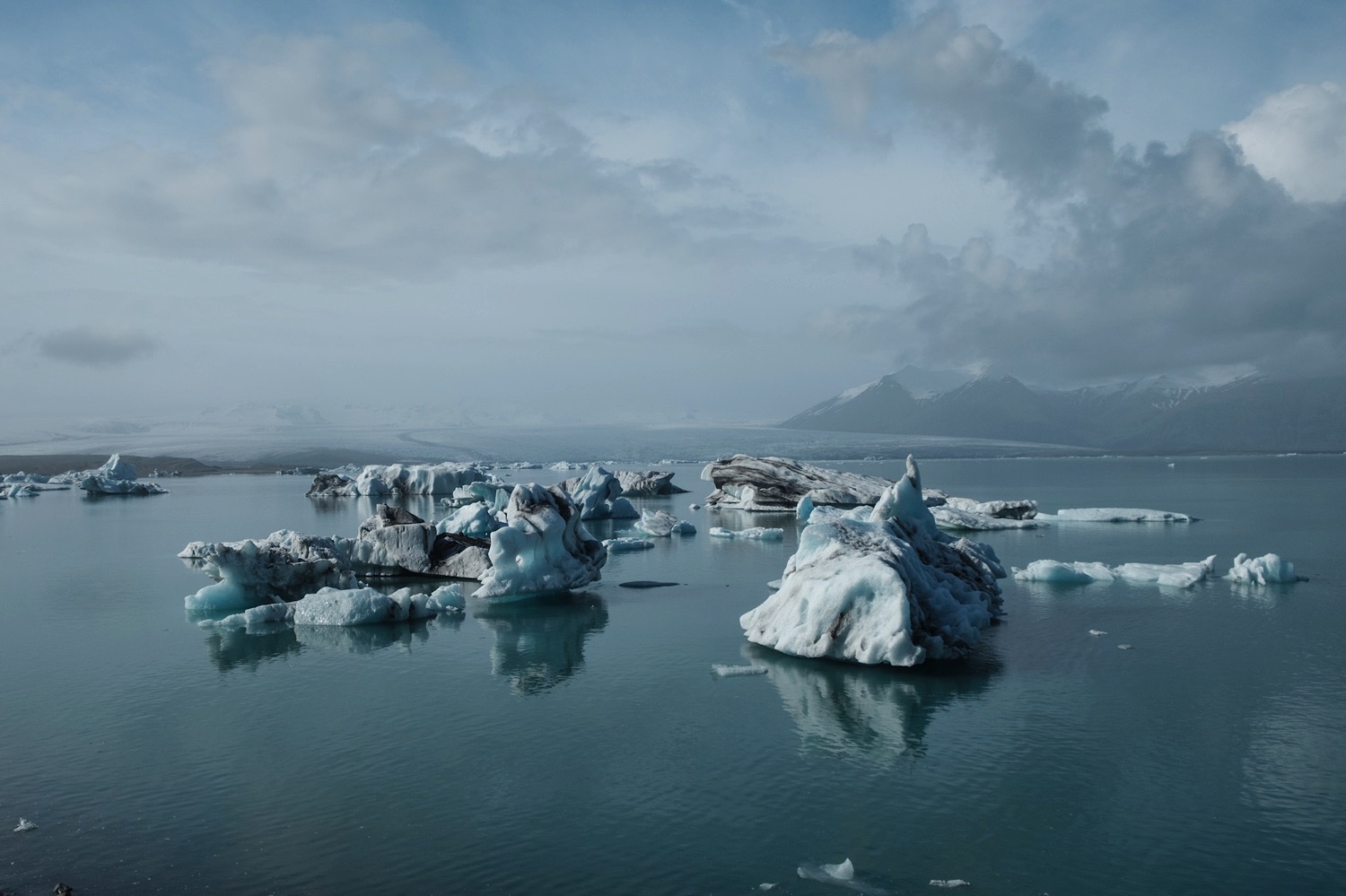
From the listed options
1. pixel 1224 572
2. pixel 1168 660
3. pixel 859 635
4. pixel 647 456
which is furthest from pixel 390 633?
pixel 647 456

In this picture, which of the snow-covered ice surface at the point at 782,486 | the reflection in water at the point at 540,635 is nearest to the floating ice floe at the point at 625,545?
the reflection in water at the point at 540,635

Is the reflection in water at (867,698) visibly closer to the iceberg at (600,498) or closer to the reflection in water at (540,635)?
the reflection in water at (540,635)

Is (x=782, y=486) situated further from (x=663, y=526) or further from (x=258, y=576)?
(x=258, y=576)

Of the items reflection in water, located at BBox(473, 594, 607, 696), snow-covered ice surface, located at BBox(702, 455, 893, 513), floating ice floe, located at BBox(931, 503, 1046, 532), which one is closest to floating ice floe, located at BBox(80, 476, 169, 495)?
snow-covered ice surface, located at BBox(702, 455, 893, 513)

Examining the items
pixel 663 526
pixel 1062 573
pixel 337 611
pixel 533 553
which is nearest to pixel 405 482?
pixel 663 526

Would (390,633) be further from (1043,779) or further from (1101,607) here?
(1101,607)

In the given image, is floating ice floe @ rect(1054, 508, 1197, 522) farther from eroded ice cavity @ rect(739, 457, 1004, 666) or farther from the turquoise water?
eroded ice cavity @ rect(739, 457, 1004, 666)

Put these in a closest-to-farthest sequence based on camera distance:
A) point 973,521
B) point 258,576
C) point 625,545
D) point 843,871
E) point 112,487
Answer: point 843,871, point 258,576, point 625,545, point 973,521, point 112,487
